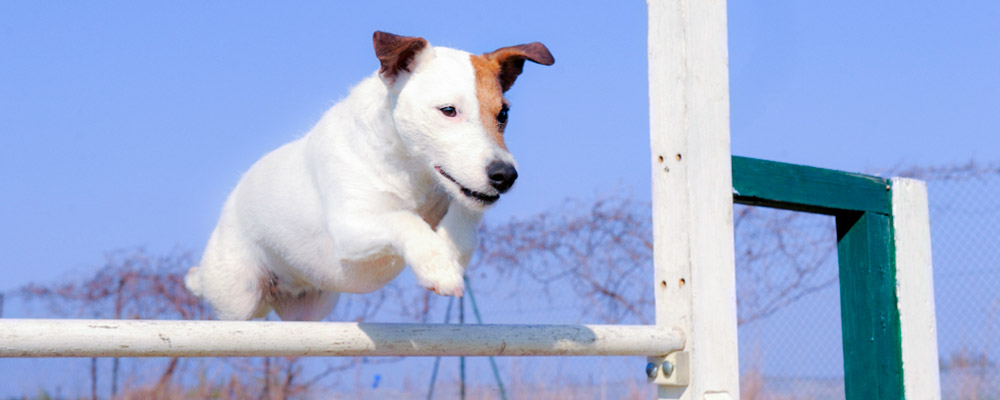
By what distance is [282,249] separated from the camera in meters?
2.88

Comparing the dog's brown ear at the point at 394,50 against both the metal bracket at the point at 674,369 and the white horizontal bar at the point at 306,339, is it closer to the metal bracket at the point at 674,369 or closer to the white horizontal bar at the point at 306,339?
the white horizontal bar at the point at 306,339

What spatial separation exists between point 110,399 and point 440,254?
596 centimetres

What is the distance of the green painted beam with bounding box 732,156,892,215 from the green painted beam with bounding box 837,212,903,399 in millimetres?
74

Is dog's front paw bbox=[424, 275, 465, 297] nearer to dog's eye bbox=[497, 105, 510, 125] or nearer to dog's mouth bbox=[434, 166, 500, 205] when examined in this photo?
dog's mouth bbox=[434, 166, 500, 205]

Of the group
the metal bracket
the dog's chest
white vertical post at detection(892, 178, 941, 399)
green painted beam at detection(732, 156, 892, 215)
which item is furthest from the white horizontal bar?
white vertical post at detection(892, 178, 941, 399)

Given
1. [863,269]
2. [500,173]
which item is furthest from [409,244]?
[863,269]

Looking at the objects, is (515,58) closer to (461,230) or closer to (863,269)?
(461,230)

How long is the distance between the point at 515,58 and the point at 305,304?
49.8 inches

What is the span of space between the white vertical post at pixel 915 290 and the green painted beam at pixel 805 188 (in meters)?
0.09

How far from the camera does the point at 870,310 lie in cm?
310

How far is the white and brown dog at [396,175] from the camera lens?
2.15 m

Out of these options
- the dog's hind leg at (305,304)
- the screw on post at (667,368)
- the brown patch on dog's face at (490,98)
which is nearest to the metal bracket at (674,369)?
the screw on post at (667,368)

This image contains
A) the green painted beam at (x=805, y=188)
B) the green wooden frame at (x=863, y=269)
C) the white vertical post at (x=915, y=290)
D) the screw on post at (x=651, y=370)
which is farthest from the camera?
the white vertical post at (x=915, y=290)

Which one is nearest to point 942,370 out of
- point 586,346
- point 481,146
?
point 586,346
